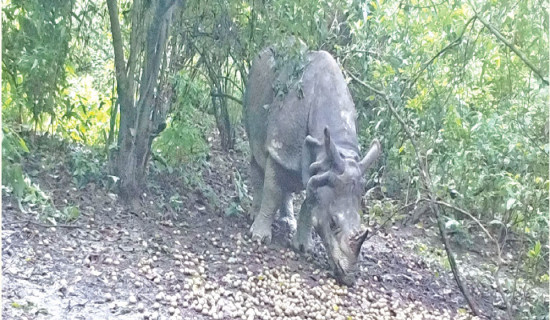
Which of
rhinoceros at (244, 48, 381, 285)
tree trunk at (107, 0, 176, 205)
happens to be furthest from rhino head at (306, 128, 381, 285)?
tree trunk at (107, 0, 176, 205)

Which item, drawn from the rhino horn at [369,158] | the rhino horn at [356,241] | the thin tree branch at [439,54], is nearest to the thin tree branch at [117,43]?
the rhino horn at [369,158]

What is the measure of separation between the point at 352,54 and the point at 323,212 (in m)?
2.04

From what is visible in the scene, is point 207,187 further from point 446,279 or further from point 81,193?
point 446,279

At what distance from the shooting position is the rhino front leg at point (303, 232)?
18.5 feet

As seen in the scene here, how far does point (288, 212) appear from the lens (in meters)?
6.13

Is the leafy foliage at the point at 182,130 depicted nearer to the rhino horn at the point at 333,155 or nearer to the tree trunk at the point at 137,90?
the tree trunk at the point at 137,90

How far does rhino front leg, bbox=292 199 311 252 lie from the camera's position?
5629 millimetres

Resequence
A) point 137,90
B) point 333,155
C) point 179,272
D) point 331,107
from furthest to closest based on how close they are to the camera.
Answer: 1. point 137,90
2. point 331,107
3. point 333,155
4. point 179,272

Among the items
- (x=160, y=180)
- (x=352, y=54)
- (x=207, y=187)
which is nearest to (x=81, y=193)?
(x=160, y=180)

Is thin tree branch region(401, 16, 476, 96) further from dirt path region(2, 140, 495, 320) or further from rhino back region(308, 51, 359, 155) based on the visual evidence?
dirt path region(2, 140, 495, 320)

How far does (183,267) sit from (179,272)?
0.32 ft

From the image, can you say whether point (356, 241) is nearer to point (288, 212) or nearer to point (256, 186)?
point (288, 212)

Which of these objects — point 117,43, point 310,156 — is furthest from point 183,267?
point 117,43

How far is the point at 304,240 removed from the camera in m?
5.64
